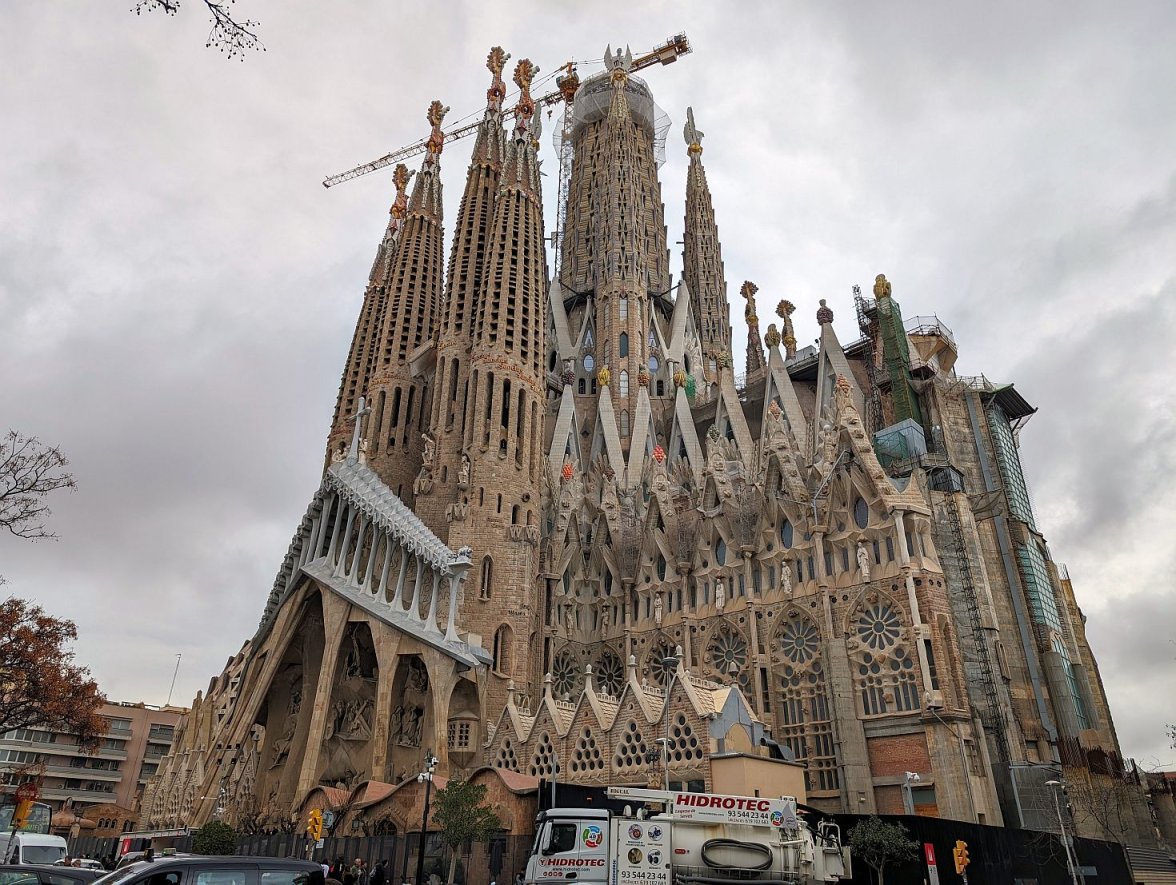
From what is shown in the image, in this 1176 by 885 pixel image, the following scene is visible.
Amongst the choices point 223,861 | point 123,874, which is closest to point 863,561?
point 223,861

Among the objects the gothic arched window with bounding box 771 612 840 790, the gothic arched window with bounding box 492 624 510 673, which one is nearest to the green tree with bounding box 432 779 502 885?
the gothic arched window with bounding box 492 624 510 673

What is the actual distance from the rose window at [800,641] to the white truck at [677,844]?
50.1 feet

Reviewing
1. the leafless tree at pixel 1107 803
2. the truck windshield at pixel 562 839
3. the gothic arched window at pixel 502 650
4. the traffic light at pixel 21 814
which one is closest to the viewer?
the truck windshield at pixel 562 839

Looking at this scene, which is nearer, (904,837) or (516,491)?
(904,837)

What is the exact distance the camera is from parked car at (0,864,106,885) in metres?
9.61

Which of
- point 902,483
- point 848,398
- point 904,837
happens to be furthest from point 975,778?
point 848,398

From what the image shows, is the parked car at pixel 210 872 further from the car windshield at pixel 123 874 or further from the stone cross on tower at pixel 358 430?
the stone cross on tower at pixel 358 430

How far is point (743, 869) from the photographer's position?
14469mm

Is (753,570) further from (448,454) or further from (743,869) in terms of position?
(743,869)

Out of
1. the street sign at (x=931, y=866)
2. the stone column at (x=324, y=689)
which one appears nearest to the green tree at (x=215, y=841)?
the stone column at (x=324, y=689)

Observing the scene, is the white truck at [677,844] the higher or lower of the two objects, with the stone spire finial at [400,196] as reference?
lower

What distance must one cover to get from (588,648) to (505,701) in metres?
5.95

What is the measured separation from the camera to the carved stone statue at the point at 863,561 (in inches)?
1161

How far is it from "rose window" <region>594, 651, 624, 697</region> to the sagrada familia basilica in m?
0.35
